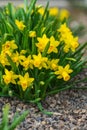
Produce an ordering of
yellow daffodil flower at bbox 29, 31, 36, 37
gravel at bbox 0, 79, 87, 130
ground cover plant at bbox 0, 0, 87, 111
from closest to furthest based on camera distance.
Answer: gravel at bbox 0, 79, 87, 130, ground cover plant at bbox 0, 0, 87, 111, yellow daffodil flower at bbox 29, 31, 36, 37

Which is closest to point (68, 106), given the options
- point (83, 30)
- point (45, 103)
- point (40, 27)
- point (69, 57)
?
point (45, 103)

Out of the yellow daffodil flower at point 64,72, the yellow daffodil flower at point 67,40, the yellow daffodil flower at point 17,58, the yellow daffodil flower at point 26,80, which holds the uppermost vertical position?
the yellow daffodil flower at point 67,40

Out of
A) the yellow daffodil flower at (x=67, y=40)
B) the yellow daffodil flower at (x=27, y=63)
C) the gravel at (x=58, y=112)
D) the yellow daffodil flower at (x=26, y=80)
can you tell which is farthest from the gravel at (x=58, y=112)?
the yellow daffodil flower at (x=67, y=40)

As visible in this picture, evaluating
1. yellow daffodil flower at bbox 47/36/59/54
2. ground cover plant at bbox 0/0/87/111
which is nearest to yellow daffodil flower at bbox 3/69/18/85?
ground cover plant at bbox 0/0/87/111

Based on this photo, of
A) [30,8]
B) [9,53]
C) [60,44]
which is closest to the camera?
[9,53]

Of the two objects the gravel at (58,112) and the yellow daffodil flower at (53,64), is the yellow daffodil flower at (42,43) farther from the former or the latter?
the gravel at (58,112)

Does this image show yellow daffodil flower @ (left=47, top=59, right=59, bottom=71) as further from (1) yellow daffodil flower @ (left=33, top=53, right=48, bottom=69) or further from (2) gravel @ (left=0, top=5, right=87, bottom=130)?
(2) gravel @ (left=0, top=5, right=87, bottom=130)

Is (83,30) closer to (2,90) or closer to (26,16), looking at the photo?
(26,16)
